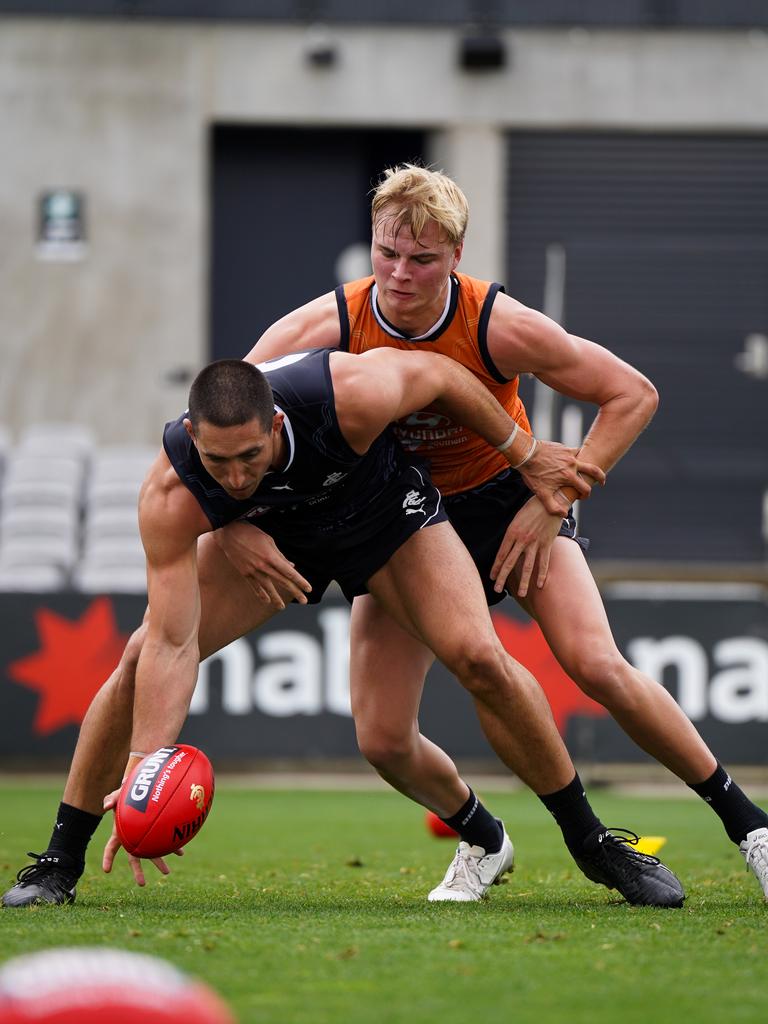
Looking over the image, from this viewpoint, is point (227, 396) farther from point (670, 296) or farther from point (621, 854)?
point (670, 296)

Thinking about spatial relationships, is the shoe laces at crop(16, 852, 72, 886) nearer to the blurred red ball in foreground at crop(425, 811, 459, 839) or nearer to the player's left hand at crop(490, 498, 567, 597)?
the player's left hand at crop(490, 498, 567, 597)

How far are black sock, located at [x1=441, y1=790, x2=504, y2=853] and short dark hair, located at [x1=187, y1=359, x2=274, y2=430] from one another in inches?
72.8

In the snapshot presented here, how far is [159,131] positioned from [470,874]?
11640mm

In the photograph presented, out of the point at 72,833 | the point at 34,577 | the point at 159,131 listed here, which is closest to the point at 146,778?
the point at 72,833

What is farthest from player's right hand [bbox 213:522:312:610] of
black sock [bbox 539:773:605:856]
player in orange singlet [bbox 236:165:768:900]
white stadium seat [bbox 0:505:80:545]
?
white stadium seat [bbox 0:505:80:545]

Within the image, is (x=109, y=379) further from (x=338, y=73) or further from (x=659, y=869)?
(x=659, y=869)

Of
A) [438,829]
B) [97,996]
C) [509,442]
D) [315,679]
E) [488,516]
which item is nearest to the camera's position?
[97,996]

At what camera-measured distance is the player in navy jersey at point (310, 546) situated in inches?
196

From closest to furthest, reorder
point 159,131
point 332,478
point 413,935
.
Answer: point 413,935, point 332,478, point 159,131

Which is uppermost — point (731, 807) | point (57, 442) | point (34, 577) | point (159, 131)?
point (159, 131)

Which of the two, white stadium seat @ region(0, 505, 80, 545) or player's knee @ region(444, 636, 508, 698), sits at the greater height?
player's knee @ region(444, 636, 508, 698)

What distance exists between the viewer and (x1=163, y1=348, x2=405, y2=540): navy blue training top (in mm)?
4996

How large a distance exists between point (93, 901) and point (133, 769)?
69 cm

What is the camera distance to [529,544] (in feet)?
17.9
